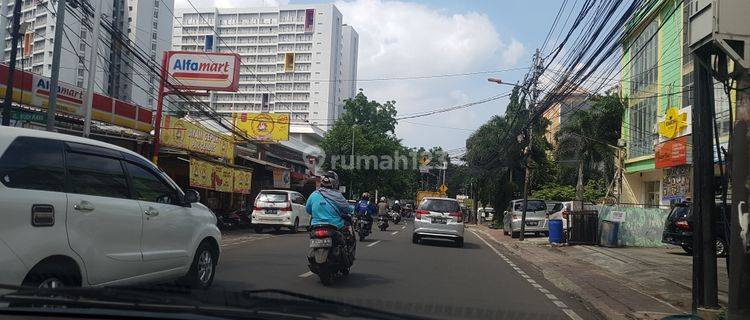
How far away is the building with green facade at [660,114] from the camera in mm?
24719

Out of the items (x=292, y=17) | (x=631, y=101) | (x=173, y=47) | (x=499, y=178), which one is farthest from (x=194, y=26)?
(x=631, y=101)

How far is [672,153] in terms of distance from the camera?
25.5 metres

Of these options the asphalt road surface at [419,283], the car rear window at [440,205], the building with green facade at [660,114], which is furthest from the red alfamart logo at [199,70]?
the building with green facade at [660,114]

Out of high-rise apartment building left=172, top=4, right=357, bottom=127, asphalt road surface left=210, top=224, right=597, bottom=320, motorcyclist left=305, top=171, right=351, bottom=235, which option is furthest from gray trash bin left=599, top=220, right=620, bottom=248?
high-rise apartment building left=172, top=4, right=357, bottom=127

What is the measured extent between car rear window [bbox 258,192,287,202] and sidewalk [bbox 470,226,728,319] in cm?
804

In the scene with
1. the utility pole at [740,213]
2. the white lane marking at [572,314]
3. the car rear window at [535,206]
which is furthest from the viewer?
the car rear window at [535,206]

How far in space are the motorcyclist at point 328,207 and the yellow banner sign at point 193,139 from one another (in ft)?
42.9

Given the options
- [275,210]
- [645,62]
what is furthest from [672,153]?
[275,210]

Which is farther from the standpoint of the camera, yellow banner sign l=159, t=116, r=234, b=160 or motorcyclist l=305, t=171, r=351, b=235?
yellow banner sign l=159, t=116, r=234, b=160

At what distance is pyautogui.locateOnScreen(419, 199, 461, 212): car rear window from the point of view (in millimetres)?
18766

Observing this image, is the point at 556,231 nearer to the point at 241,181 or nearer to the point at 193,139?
the point at 241,181

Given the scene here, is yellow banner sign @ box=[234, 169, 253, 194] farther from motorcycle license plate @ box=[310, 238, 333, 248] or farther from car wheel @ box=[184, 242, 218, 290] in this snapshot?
car wheel @ box=[184, 242, 218, 290]

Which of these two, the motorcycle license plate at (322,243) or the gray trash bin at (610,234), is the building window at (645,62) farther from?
the motorcycle license plate at (322,243)

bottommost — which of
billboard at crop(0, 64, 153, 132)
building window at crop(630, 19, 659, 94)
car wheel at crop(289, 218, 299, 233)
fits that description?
car wheel at crop(289, 218, 299, 233)
